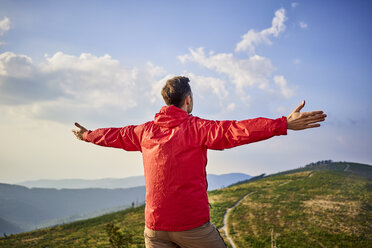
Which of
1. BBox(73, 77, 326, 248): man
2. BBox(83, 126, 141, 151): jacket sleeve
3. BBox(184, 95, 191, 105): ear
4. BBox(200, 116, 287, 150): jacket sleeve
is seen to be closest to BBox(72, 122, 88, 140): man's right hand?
BBox(83, 126, 141, 151): jacket sleeve

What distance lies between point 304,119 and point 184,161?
138 centimetres

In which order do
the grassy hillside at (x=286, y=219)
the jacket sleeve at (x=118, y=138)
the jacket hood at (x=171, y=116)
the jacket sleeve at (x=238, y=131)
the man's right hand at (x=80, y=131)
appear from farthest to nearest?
the grassy hillside at (x=286, y=219), the man's right hand at (x=80, y=131), the jacket sleeve at (x=118, y=138), the jacket hood at (x=171, y=116), the jacket sleeve at (x=238, y=131)

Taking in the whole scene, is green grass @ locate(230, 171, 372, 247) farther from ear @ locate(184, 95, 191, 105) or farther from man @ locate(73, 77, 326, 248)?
ear @ locate(184, 95, 191, 105)

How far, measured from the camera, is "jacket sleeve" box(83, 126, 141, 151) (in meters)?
3.69

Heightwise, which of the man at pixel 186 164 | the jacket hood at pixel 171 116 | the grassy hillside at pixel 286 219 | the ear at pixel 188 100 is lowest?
the grassy hillside at pixel 286 219

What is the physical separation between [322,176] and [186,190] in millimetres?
37360

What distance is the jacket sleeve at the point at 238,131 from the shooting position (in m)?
2.83

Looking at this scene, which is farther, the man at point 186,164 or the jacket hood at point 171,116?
the jacket hood at point 171,116

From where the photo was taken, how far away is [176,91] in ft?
10.9

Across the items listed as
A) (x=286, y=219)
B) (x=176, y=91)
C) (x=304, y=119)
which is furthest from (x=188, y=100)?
(x=286, y=219)

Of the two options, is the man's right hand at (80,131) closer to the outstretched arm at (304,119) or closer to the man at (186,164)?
the man at (186,164)

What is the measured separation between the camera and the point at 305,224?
2042cm

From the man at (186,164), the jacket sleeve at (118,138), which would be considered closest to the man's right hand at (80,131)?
the jacket sleeve at (118,138)

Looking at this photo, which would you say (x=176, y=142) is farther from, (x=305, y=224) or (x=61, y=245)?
(x=61, y=245)
